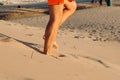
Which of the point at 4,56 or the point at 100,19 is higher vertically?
the point at 4,56

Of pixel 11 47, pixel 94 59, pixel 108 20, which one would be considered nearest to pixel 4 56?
pixel 11 47

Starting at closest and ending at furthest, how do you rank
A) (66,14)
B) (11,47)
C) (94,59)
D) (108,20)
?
(11,47) < (66,14) < (94,59) < (108,20)

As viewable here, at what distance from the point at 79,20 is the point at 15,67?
452 inches

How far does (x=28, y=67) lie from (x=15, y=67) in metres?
0.16

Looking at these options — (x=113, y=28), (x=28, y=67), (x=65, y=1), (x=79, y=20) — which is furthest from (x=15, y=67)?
(x=79, y=20)

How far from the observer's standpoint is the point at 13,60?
511 centimetres

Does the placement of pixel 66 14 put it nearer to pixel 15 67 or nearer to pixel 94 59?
pixel 94 59

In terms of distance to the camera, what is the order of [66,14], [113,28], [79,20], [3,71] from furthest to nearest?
1. [79,20]
2. [113,28]
3. [66,14]
4. [3,71]

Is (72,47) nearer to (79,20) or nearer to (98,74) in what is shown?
(98,74)

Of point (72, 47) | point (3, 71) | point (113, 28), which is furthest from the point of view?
point (113, 28)

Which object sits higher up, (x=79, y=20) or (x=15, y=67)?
(x=15, y=67)

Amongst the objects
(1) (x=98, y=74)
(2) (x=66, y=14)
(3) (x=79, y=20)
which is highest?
(2) (x=66, y=14)

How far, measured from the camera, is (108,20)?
49.2 ft

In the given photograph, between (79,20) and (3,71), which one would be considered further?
(79,20)
